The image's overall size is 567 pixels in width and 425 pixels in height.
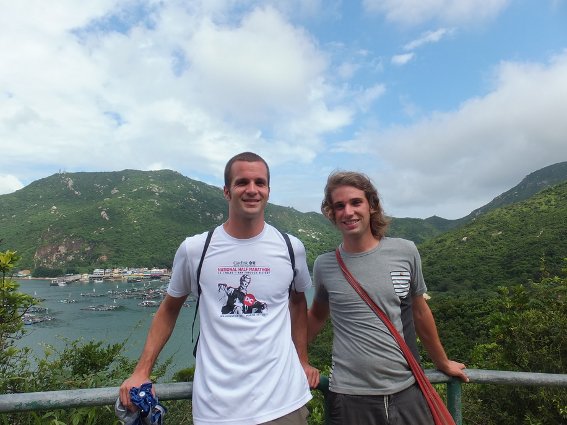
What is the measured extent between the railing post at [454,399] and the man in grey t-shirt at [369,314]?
0.31 ft

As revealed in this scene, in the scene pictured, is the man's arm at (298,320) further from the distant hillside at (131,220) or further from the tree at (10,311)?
the distant hillside at (131,220)

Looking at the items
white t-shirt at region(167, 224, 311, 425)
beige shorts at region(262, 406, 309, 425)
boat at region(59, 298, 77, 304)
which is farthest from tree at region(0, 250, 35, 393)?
boat at region(59, 298, 77, 304)

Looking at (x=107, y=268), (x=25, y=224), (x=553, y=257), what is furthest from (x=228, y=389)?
(x=25, y=224)

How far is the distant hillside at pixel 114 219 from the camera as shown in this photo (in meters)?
102

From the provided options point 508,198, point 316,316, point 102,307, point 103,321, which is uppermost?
point 508,198

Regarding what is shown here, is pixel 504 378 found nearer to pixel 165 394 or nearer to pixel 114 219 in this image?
pixel 165 394

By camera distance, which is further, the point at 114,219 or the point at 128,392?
the point at 114,219

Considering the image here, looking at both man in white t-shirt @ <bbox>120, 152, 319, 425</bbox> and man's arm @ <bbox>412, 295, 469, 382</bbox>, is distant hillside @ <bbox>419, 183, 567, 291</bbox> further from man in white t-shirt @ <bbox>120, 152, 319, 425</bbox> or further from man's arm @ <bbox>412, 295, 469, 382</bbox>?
man in white t-shirt @ <bbox>120, 152, 319, 425</bbox>

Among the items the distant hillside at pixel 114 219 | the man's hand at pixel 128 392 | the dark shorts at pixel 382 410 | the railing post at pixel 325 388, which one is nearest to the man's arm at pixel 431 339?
the dark shorts at pixel 382 410

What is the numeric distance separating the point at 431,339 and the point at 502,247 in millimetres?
63111

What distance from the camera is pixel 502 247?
57.8 metres

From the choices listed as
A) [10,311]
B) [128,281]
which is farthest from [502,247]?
[128,281]

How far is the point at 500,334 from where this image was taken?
522 cm

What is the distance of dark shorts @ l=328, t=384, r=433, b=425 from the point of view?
187cm
